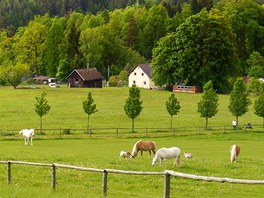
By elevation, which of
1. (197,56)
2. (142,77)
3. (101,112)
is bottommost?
(101,112)

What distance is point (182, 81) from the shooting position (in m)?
99.5

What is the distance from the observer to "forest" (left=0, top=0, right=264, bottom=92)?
321 ft

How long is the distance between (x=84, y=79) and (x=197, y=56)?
26.3 m

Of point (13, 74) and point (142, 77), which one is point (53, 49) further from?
point (142, 77)

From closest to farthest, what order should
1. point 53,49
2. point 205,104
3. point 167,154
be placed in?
1. point 167,154
2. point 205,104
3. point 53,49

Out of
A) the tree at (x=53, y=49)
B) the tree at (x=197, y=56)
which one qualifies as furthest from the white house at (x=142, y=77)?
the tree at (x=53, y=49)

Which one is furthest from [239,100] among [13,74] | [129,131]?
[13,74]

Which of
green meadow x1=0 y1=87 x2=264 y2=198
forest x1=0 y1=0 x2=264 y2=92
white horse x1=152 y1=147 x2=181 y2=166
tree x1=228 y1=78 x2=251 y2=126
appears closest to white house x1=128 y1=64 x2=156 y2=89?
forest x1=0 y1=0 x2=264 y2=92

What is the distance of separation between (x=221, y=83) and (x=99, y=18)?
83782mm

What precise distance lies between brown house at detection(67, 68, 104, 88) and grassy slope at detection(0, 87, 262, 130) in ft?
47.0

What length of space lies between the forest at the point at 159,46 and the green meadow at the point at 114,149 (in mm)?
7520

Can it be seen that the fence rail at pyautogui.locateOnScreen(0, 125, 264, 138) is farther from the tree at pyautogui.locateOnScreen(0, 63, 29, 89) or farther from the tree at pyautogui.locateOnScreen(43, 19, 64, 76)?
the tree at pyautogui.locateOnScreen(43, 19, 64, 76)

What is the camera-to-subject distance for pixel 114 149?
130ft

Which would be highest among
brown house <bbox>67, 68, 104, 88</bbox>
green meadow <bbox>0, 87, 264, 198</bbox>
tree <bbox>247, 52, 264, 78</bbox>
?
tree <bbox>247, 52, 264, 78</bbox>
